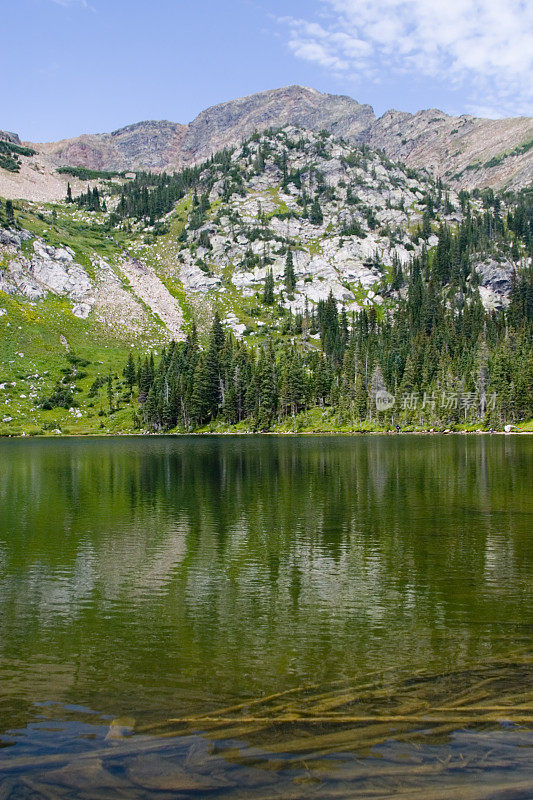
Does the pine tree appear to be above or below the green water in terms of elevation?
above

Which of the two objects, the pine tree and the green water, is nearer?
the green water

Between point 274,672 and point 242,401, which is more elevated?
point 242,401

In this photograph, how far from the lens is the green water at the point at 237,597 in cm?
1366

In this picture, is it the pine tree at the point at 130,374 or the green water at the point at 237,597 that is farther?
the pine tree at the point at 130,374

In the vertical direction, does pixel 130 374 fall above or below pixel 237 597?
above

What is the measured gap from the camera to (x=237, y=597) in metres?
20.8

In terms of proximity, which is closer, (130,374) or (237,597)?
(237,597)

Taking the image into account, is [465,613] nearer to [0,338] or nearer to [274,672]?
[274,672]

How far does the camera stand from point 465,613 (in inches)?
739

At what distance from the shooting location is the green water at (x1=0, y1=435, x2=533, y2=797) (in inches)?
538

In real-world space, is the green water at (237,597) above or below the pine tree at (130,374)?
below

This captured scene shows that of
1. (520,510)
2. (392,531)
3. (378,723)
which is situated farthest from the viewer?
(520,510)

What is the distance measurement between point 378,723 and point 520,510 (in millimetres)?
29237

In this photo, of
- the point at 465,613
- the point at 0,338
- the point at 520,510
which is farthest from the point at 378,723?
the point at 0,338
